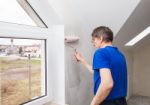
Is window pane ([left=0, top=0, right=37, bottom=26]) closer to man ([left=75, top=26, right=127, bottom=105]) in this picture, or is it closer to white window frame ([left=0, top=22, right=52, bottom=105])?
white window frame ([left=0, top=22, right=52, bottom=105])

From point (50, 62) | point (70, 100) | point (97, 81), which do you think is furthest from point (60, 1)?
point (70, 100)

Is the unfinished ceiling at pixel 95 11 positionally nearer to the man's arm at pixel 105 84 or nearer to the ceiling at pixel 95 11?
the ceiling at pixel 95 11

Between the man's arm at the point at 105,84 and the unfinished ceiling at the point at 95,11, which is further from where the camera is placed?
the unfinished ceiling at the point at 95,11

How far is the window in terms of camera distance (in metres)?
1.37

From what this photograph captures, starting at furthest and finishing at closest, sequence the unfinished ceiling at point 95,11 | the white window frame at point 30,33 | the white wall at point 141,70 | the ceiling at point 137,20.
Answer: the white wall at point 141,70 < the ceiling at point 137,20 < the unfinished ceiling at point 95,11 < the white window frame at point 30,33

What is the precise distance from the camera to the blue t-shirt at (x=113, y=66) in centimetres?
147

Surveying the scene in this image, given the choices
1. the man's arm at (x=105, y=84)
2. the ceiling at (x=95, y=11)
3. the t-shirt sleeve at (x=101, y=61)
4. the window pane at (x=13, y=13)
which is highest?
the ceiling at (x=95, y=11)

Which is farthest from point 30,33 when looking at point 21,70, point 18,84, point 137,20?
point 137,20

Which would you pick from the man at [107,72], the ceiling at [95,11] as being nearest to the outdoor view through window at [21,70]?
the ceiling at [95,11]

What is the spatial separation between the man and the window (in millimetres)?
498

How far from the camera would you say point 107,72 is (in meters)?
1.43

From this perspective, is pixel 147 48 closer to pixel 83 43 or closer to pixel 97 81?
pixel 83 43

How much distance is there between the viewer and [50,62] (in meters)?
1.80

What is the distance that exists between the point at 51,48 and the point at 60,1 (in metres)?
0.41
